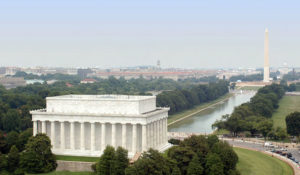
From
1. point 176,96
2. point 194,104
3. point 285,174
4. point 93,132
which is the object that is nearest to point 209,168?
point 285,174

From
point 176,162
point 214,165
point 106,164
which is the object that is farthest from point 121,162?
point 214,165

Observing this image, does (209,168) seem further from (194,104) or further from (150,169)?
(194,104)

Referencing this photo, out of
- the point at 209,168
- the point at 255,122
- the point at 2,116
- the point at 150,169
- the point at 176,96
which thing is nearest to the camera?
the point at 150,169

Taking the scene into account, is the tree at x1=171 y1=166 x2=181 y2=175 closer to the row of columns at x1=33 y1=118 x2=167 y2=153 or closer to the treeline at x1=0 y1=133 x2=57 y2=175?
the row of columns at x1=33 y1=118 x2=167 y2=153

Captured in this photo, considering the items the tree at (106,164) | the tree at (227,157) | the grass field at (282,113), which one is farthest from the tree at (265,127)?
the tree at (106,164)

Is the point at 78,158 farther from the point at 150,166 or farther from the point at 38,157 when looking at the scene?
the point at 150,166

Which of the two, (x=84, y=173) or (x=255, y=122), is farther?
(x=255, y=122)

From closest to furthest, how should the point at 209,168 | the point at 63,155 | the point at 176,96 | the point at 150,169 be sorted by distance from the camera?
the point at 150,169 → the point at 209,168 → the point at 63,155 → the point at 176,96

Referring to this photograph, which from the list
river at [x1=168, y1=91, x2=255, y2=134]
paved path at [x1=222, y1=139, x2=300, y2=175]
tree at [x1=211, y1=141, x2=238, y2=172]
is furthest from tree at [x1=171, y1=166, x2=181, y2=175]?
river at [x1=168, y1=91, x2=255, y2=134]
